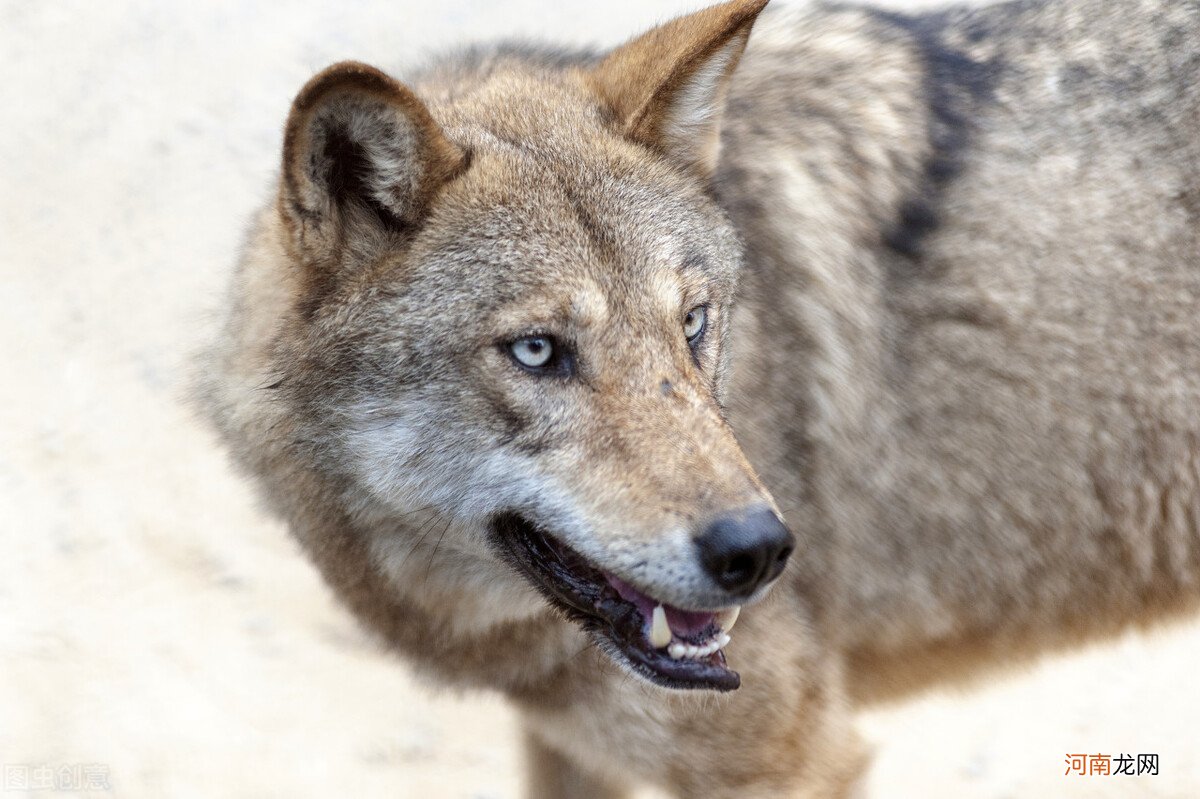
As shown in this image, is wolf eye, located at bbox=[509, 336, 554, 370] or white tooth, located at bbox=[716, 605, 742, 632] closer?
wolf eye, located at bbox=[509, 336, 554, 370]

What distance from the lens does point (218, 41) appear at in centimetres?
803

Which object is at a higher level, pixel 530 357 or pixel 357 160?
pixel 357 160

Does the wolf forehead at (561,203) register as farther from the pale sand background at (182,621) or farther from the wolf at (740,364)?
the pale sand background at (182,621)

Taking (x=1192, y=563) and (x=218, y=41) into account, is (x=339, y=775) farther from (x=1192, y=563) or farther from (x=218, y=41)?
(x=218, y=41)

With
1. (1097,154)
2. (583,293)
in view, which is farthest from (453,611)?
(1097,154)

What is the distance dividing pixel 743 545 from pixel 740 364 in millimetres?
884

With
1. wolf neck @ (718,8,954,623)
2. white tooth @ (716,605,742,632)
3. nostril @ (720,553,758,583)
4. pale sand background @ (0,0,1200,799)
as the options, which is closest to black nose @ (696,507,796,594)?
nostril @ (720,553,758,583)

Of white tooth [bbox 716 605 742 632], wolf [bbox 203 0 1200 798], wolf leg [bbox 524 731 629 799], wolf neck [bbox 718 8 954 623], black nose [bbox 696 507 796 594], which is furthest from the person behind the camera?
wolf leg [bbox 524 731 629 799]

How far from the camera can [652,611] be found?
2.66 m

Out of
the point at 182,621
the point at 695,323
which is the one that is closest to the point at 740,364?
the point at 695,323

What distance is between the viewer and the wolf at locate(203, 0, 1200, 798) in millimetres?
2631

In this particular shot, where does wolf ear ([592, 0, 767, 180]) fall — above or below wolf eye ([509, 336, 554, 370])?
above

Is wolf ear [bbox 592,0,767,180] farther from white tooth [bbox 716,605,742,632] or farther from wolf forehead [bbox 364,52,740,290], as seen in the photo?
white tooth [bbox 716,605,742,632]

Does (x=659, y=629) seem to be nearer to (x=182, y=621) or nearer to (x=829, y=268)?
(x=829, y=268)
